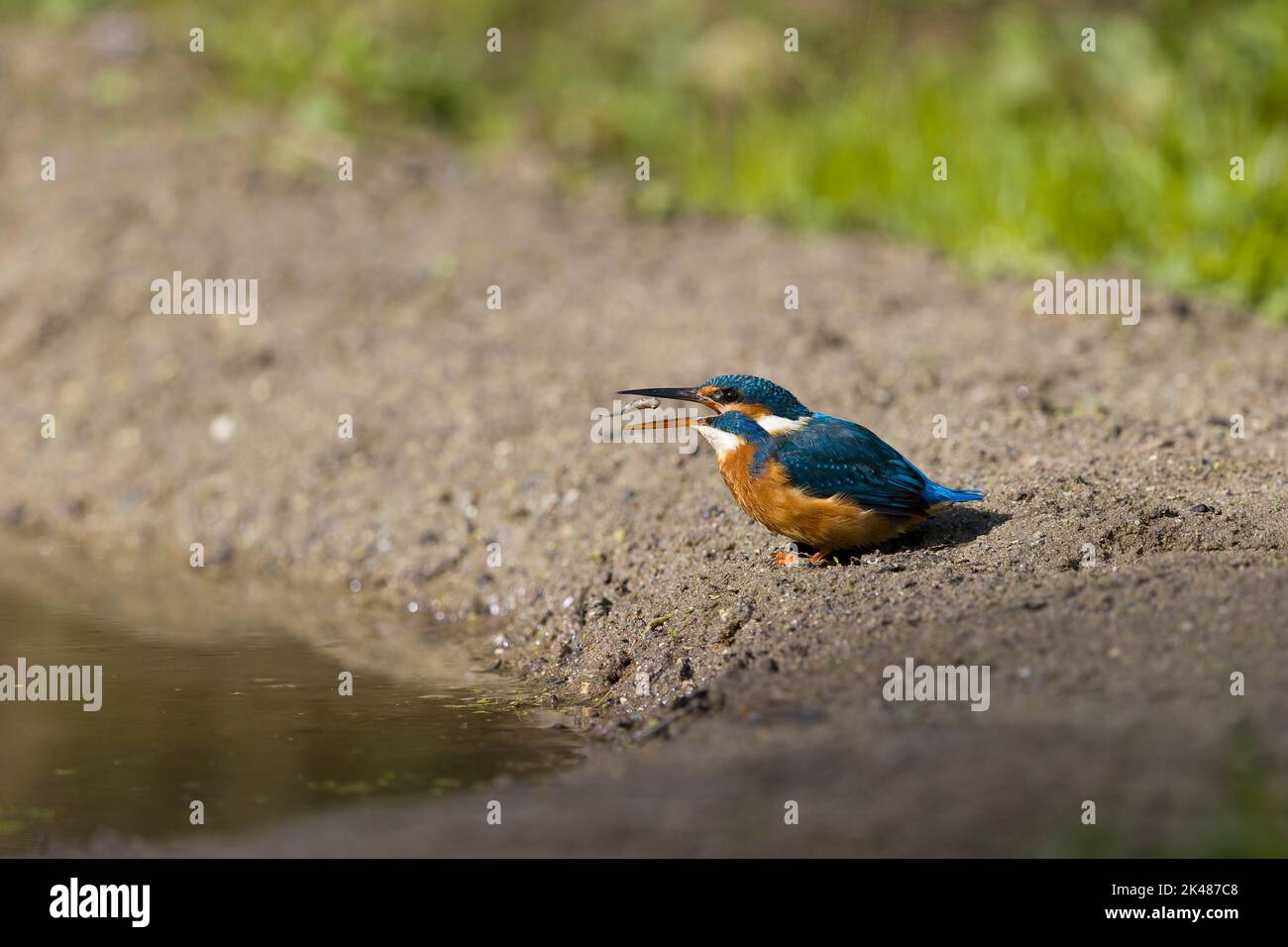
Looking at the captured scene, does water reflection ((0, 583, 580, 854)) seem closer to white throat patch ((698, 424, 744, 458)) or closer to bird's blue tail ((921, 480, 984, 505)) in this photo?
white throat patch ((698, 424, 744, 458))

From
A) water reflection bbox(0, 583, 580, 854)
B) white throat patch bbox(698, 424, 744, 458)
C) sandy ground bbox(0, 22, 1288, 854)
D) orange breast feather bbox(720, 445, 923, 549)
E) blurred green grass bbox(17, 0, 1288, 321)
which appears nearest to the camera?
sandy ground bbox(0, 22, 1288, 854)

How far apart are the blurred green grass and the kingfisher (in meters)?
3.64

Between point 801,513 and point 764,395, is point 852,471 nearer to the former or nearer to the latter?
point 801,513

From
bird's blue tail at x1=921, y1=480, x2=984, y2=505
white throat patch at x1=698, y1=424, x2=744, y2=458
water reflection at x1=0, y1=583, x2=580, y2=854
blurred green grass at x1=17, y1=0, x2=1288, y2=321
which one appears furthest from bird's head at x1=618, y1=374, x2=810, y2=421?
blurred green grass at x1=17, y1=0, x2=1288, y2=321

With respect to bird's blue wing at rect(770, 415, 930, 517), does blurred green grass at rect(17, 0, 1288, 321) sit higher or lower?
higher

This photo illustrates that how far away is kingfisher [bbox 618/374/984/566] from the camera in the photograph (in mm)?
4996

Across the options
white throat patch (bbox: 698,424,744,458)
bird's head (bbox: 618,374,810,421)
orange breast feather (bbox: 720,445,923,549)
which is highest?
bird's head (bbox: 618,374,810,421)

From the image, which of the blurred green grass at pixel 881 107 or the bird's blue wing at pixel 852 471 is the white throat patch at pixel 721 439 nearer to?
the bird's blue wing at pixel 852 471

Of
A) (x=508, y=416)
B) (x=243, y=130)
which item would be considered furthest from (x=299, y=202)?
(x=508, y=416)

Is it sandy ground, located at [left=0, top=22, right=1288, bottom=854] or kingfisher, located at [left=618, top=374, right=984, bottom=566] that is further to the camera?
kingfisher, located at [left=618, top=374, right=984, bottom=566]

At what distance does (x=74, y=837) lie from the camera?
406 centimetres

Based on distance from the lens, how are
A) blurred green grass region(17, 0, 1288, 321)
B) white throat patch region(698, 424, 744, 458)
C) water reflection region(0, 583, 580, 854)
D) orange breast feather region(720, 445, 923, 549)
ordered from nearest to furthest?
water reflection region(0, 583, 580, 854) → orange breast feather region(720, 445, 923, 549) → white throat patch region(698, 424, 744, 458) → blurred green grass region(17, 0, 1288, 321)

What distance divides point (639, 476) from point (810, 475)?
5.33 ft
